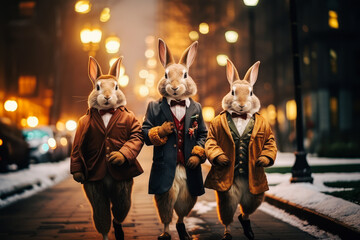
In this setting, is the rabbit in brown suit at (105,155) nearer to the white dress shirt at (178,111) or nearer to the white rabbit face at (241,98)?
the white dress shirt at (178,111)

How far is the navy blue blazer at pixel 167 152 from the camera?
601cm

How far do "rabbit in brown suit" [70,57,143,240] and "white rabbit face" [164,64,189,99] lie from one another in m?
0.64

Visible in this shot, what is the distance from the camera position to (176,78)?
622 cm

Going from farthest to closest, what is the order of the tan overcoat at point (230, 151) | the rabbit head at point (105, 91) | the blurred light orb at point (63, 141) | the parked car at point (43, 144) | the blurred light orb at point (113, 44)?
1. the blurred light orb at point (63, 141)
2. the parked car at point (43, 144)
3. the blurred light orb at point (113, 44)
4. the rabbit head at point (105, 91)
5. the tan overcoat at point (230, 151)

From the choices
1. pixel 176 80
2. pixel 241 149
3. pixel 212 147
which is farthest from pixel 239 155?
pixel 176 80

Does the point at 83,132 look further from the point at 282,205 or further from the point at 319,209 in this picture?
the point at 282,205

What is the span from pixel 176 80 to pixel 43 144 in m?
15.3

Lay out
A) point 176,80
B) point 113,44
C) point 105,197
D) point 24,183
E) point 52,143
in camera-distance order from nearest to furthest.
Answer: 1. point 105,197
2. point 176,80
3. point 24,183
4. point 113,44
5. point 52,143

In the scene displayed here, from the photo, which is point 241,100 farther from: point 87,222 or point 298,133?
point 298,133

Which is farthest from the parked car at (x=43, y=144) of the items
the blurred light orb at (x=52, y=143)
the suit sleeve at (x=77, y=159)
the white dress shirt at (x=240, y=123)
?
the white dress shirt at (x=240, y=123)

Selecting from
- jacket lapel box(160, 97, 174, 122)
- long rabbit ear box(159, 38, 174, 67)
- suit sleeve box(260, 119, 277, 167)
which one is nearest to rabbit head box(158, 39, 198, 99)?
long rabbit ear box(159, 38, 174, 67)

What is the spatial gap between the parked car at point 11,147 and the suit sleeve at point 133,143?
9.23 m

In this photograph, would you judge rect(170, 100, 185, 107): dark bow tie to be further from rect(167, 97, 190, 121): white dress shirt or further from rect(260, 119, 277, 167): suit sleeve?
rect(260, 119, 277, 167): suit sleeve

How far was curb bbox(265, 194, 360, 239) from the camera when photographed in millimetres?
5939
